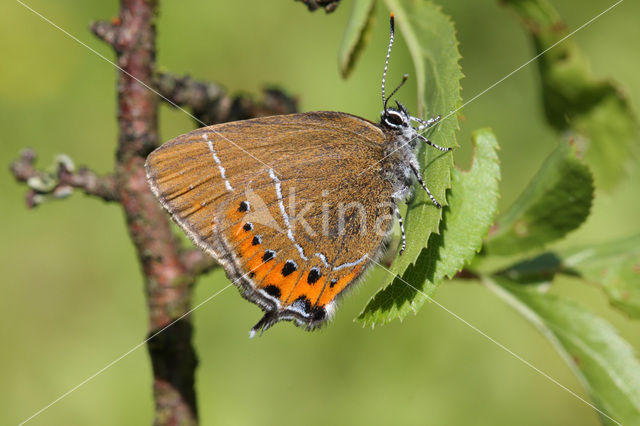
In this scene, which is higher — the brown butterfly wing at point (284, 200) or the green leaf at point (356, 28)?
the green leaf at point (356, 28)

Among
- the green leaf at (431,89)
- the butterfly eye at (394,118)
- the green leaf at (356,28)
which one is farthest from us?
the butterfly eye at (394,118)

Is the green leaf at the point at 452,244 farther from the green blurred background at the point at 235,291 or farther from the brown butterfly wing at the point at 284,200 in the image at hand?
the green blurred background at the point at 235,291

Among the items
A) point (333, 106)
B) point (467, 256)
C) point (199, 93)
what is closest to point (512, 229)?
point (467, 256)

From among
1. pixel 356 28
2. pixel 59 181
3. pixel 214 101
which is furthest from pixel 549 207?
pixel 59 181

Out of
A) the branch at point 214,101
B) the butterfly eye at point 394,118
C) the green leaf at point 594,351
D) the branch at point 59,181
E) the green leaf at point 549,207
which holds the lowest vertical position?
the green leaf at point 594,351

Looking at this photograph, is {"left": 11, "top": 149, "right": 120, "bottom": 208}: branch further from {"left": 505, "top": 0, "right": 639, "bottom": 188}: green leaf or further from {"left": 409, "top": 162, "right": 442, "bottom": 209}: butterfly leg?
{"left": 505, "top": 0, "right": 639, "bottom": 188}: green leaf

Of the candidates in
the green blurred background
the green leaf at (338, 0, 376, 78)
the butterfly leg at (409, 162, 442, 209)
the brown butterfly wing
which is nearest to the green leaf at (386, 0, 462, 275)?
the butterfly leg at (409, 162, 442, 209)

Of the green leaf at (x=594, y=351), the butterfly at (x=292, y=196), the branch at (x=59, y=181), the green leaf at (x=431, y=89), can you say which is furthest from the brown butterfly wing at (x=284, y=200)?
the green leaf at (x=594, y=351)

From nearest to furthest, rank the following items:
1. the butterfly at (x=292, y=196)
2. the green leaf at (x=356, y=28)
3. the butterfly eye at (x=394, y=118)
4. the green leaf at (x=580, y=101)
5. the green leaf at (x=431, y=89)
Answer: the green leaf at (x=431, y=89) < the green leaf at (x=356, y=28) < the butterfly at (x=292, y=196) < the green leaf at (x=580, y=101) < the butterfly eye at (x=394, y=118)
